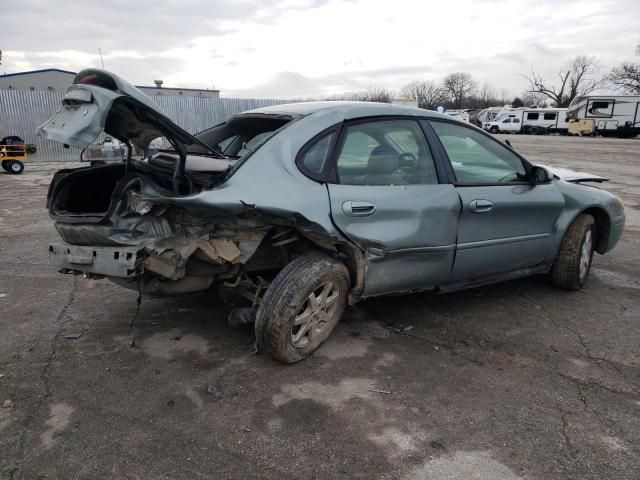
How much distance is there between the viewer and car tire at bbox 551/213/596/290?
4.43 metres

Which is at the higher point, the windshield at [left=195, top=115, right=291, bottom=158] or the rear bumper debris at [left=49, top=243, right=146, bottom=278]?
the windshield at [left=195, top=115, right=291, bottom=158]

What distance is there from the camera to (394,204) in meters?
3.25

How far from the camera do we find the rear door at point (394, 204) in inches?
124

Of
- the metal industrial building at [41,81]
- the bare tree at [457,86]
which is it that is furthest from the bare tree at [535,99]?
the metal industrial building at [41,81]

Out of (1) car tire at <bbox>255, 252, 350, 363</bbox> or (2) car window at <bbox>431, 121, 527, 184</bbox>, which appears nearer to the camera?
(1) car tire at <bbox>255, 252, 350, 363</bbox>

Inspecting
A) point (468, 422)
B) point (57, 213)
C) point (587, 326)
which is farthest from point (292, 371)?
point (587, 326)

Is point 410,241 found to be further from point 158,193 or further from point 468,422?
point 158,193

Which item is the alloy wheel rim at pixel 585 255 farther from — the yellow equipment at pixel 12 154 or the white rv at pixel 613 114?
the white rv at pixel 613 114

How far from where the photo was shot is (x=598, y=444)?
246 centimetres

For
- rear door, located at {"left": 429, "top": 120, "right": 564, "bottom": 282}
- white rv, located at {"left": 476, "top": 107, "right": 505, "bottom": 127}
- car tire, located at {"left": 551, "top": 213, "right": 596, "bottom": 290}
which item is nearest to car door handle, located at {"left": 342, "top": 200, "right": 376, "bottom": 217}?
rear door, located at {"left": 429, "top": 120, "right": 564, "bottom": 282}

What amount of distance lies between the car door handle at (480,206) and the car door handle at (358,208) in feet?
2.90

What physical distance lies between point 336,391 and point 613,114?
147ft

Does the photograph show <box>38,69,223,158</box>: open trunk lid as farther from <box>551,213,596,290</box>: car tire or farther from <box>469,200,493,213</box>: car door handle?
<box>551,213,596,290</box>: car tire

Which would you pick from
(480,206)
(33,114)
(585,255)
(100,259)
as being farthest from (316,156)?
(33,114)
